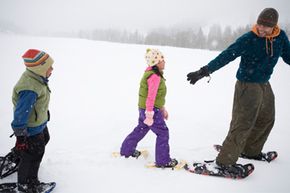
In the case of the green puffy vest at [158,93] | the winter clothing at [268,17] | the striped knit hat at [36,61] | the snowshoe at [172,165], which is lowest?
the snowshoe at [172,165]

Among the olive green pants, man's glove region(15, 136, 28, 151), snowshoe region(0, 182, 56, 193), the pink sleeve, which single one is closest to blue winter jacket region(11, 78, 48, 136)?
man's glove region(15, 136, 28, 151)

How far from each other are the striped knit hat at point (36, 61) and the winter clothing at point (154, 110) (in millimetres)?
1555

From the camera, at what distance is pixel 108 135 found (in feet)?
19.0

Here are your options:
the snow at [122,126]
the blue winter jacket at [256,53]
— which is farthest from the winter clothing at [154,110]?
the blue winter jacket at [256,53]

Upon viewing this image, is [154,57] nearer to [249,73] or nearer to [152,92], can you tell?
[152,92]

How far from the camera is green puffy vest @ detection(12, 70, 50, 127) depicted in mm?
3209

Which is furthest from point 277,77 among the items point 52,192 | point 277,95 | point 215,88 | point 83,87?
point 52,192

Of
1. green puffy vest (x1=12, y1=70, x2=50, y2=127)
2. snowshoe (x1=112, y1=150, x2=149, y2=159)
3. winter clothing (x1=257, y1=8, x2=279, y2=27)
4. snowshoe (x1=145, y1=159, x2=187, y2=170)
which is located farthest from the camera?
snowshoe (x1=112, y1=150, x2=149, y2=159)

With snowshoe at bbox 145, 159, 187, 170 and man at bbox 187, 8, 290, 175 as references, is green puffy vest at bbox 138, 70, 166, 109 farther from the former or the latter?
snowshoe at bbox 145, 159, 187, 170

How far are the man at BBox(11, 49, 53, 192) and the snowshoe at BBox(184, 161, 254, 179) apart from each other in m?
2.40

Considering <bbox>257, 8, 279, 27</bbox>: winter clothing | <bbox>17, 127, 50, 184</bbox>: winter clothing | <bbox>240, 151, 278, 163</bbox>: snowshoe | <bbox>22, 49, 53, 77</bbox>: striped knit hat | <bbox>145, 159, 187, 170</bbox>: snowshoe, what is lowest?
<bbox>145, 159, 187, 170</bbox>: snowshoe

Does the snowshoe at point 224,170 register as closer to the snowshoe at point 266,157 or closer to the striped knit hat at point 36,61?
the snowshoe at point 266,157

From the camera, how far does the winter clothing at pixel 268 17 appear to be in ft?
12.2

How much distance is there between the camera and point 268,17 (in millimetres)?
3721
